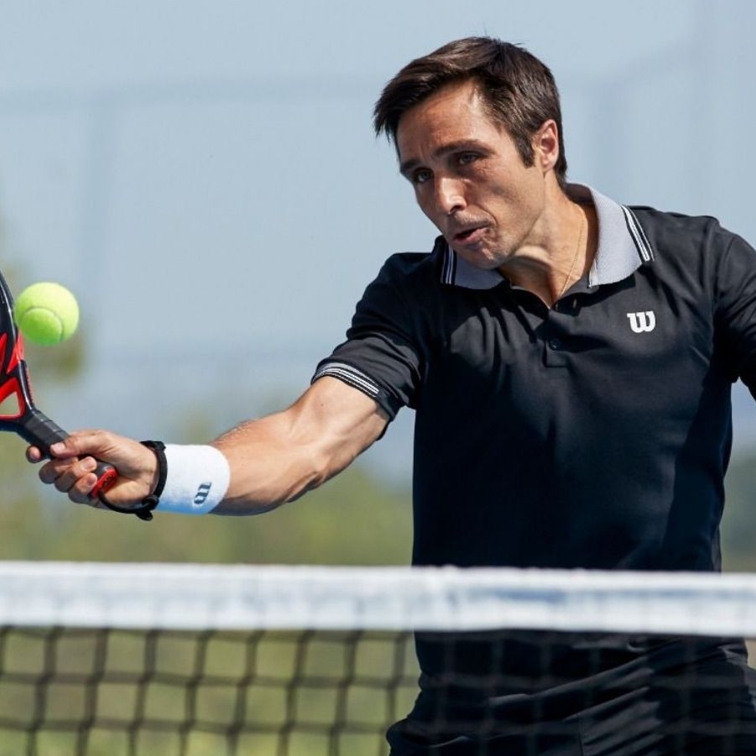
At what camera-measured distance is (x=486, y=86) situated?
252 centimetres

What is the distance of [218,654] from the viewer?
286 inches

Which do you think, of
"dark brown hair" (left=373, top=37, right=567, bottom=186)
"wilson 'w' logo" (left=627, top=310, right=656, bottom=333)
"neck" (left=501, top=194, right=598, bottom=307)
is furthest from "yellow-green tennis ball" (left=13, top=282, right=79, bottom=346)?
"wilson 'w' logo" (left=627, top=310, right=656, bottom=333)

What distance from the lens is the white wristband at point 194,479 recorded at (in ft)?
7.38

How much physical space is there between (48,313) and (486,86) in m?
0.75

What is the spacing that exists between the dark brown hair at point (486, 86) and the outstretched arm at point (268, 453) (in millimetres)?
432

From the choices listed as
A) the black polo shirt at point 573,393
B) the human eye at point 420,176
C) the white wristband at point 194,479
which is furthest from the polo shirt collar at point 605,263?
the white wristband at point 194,479

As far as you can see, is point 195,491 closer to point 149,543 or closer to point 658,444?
point 658,444

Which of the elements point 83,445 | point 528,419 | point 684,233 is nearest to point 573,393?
point 528,419

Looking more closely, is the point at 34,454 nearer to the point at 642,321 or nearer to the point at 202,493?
the point at 202,493

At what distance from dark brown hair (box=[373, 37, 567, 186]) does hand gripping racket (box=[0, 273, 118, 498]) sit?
62 centimetres

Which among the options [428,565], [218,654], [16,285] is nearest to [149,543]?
[218,654]

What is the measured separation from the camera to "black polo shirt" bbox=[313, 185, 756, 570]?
238 cm

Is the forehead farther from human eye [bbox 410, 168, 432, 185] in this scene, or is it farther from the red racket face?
the red racket face

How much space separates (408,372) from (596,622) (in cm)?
54
